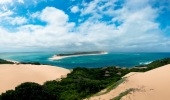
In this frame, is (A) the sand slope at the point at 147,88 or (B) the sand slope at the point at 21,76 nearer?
(A) the sand slope at the point at 147,88

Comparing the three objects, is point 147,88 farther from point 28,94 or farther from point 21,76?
point 21,76

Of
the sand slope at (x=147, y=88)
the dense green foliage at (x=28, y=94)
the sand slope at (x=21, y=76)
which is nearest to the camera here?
the sand slope at (x=147, y=88)

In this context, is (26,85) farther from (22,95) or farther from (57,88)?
(57,88)

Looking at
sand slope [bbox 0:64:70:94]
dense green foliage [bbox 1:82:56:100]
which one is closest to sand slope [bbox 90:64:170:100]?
dense green foliage [bbox 1:82:56:100]

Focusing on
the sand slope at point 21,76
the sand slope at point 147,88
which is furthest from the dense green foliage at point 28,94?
the sand slope at point 21,76

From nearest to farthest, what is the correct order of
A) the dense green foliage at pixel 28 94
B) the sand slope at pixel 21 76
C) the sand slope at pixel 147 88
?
the sand slope at pixel 147 88 < the dense green foliage at pixel 28 94 < the sand slope at pixel 21 76

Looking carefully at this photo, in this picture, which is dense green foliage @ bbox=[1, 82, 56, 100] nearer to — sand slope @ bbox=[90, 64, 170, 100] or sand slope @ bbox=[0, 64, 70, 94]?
sand slope @ bbox=[90, 64, 170, 100]

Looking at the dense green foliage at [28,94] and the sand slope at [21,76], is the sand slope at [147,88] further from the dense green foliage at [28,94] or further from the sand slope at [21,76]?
the sand slope at [21,76]

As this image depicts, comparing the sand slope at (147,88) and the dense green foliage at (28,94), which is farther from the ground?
the sand slope at (147,88)
